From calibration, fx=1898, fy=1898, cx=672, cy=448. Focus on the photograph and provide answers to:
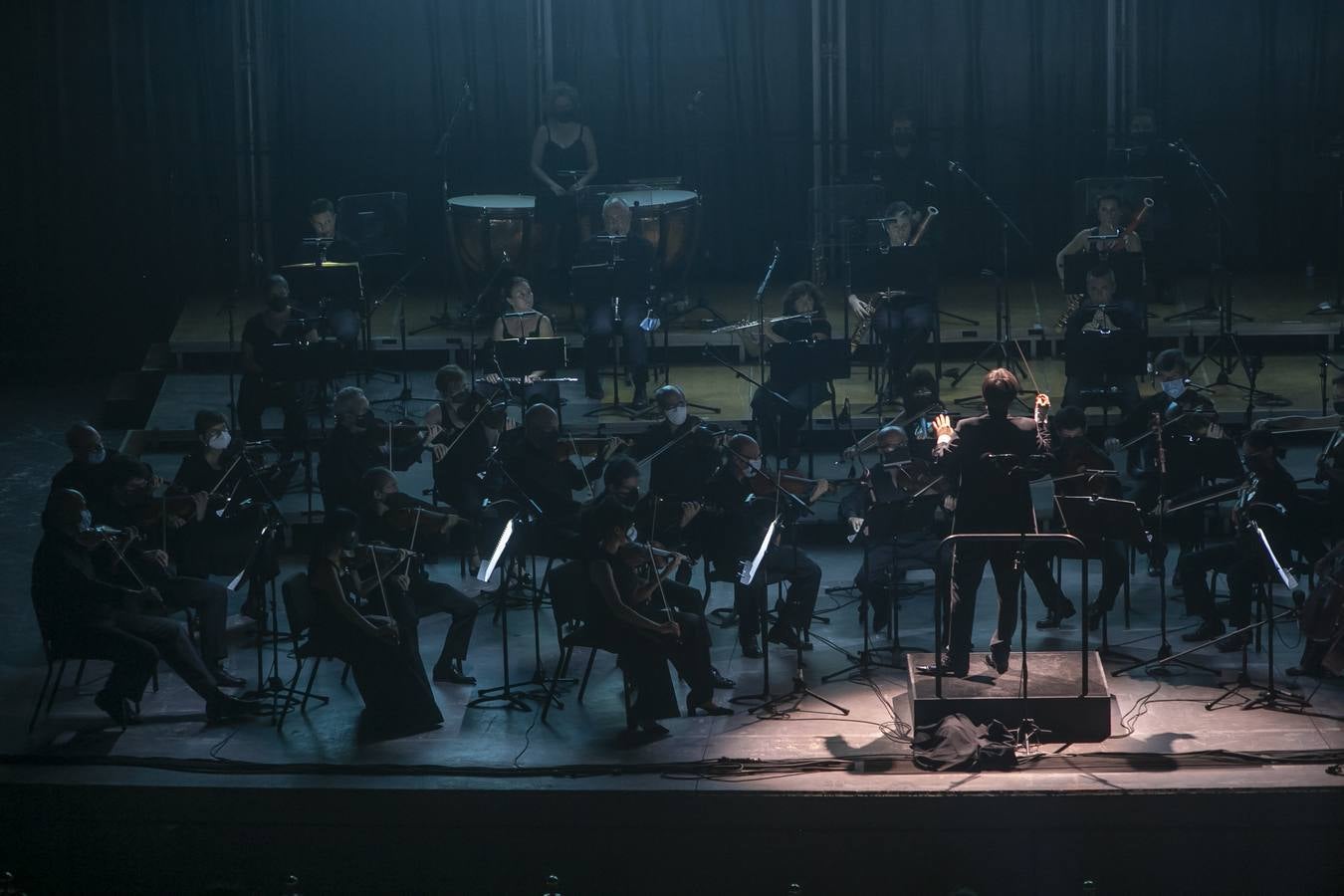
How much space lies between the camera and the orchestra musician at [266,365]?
37.3ft

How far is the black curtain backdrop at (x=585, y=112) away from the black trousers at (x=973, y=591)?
22.8ft

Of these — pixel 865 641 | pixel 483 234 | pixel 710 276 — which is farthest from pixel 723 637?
pixel 710 276

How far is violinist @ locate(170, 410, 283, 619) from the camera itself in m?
9.30

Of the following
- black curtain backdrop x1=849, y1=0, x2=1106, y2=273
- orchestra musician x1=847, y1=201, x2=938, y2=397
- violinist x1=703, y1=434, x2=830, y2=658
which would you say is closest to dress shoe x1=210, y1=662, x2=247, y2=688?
violinist x1=703, y1=434, x2=830, y2=658

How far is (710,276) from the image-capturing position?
15289 mm

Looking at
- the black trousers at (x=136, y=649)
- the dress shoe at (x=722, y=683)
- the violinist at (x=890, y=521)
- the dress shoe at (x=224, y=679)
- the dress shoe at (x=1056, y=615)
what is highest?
the violinist at (x=890, y=521)

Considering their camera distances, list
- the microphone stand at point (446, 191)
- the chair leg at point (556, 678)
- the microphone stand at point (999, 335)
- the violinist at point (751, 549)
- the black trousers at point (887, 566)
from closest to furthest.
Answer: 1. the chair leg at point (556, 678)
2. the violinist at point (751, 549)
3. the black trousers at point (887, 566)
4. the microphone stand at point (999, 335)
5. the microphone stand at point (446, 191)

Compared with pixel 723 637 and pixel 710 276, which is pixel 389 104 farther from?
pixel 723 637

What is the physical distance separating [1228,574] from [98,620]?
5.34m

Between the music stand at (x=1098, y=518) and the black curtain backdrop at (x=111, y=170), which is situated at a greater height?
the black curtain backdrop at (x=111, y=170)

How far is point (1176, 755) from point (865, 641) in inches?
67.6

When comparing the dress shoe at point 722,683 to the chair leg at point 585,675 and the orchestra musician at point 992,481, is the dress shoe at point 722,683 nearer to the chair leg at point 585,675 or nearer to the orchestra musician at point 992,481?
the chair leg at point 585,675

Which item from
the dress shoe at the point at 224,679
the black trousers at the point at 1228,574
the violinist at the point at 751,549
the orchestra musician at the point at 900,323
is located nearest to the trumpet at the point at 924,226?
the orchestra musician at the point at 900,323

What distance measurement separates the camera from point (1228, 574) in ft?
30.4
